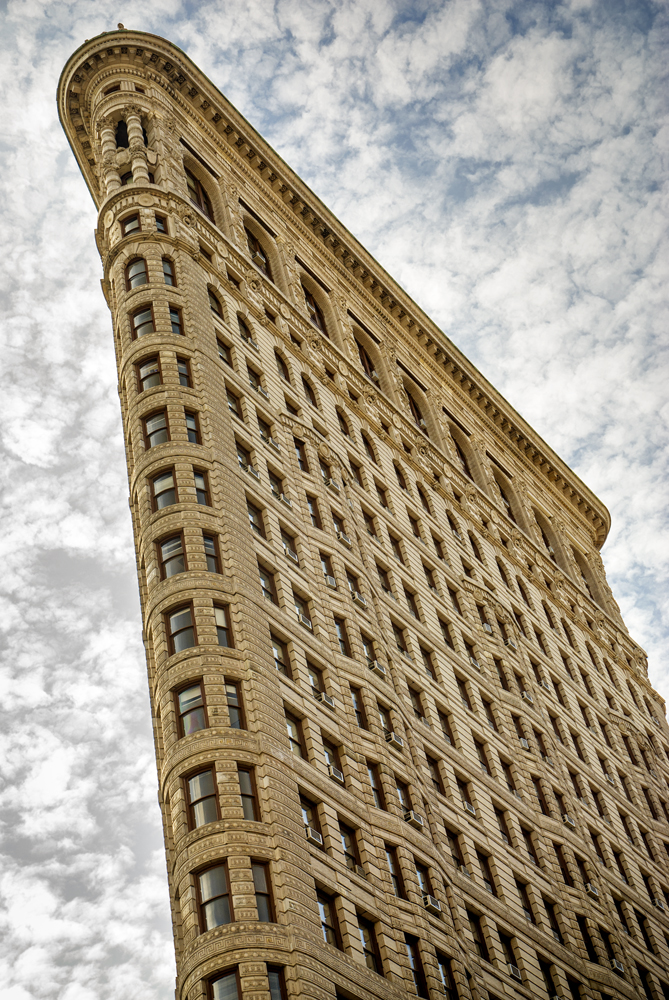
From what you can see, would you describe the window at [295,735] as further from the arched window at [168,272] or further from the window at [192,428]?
the arched window at [168,272]

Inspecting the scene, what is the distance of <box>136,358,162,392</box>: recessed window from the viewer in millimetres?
50094

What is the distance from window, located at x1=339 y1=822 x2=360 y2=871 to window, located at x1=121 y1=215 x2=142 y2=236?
3158cm

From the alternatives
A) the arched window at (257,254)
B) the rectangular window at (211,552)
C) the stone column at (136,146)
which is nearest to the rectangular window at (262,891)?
the rectangular window at (211,552)

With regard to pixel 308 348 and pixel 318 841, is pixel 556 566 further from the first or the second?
pixel 318 841

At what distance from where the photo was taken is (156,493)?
45.7 metres

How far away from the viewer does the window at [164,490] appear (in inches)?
1777

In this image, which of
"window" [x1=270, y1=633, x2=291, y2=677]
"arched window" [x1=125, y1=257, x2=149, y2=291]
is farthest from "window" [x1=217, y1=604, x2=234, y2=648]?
"arched window" [x1=125, y1=257, x2=149, y2=291]

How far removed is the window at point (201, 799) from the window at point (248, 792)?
2.71 ft

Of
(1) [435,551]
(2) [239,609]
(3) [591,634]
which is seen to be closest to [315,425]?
(1) [435,551]

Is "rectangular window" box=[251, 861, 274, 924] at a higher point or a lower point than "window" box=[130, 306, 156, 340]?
lower

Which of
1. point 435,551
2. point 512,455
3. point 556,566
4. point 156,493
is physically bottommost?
point 156,493

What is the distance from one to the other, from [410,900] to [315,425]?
83.8 feet

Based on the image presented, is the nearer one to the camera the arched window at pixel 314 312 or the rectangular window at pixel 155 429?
the rectangular window at pixel 155 429

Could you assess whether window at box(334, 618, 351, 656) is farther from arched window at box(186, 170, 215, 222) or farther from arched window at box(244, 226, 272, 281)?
arched window at box(186, 170, 215, 222)
